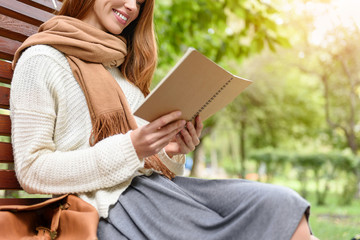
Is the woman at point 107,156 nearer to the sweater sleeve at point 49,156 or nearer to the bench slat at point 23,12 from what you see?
the sweater sleeve at point 49,156

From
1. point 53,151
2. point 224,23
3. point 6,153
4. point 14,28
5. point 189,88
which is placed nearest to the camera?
point 189,88

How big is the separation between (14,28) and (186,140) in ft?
3.12

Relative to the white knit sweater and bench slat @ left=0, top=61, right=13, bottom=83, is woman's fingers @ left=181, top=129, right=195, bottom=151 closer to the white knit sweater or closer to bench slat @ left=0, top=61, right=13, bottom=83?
the white knit sweater

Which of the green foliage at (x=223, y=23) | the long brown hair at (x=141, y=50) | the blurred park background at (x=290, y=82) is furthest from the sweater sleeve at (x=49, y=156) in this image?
the blurred park background at (x=290, y=82)

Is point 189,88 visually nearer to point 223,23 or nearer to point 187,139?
point 187,139

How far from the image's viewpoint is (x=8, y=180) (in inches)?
66.4

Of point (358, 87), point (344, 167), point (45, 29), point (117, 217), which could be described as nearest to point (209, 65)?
point (117, 217)

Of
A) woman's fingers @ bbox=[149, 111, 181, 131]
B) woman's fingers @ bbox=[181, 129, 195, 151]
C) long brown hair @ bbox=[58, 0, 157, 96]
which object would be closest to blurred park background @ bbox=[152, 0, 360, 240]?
long brown hair @ bbox=[58, 0, 157, 96]

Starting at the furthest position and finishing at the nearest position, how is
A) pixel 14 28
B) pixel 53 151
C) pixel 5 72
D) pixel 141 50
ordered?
pixel 141 50, pixel 14 28, pixel 5 72, pixel 53 151

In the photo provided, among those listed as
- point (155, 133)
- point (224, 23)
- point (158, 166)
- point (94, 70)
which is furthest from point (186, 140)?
point (224, 23)

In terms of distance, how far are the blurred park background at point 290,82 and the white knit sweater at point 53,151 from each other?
8.54 ft

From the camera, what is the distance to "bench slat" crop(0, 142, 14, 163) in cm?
167

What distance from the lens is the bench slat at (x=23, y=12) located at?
1.89m

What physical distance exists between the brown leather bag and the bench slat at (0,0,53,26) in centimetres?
94
